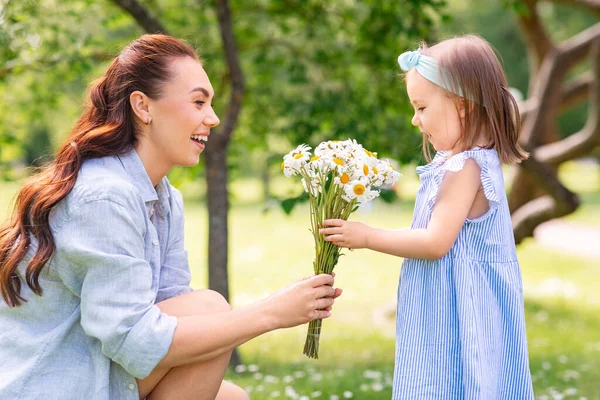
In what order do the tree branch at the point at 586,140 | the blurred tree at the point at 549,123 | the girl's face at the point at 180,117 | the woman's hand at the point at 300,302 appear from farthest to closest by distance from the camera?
the blurred tree at the point at 549,123, the tree branch at the point at 586,140, the girl's face at the point at 180,117, the woman's hand at the point at 300,302

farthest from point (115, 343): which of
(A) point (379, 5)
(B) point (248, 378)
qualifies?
(A) point (379, 5)

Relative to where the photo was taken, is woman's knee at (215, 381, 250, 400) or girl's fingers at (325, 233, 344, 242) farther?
woman's knee at (215, 381, 250, 400)

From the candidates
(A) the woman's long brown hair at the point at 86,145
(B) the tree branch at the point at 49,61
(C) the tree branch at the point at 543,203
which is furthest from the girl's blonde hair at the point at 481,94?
(C) the tree branch at the point at 543,203

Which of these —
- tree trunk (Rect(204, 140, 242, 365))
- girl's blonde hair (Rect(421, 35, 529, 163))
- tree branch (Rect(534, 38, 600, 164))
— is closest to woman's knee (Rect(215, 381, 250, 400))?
girl's blonde hair (Rect(421, 35, 529, 163))

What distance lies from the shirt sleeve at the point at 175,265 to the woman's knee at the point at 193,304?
0.49 ft

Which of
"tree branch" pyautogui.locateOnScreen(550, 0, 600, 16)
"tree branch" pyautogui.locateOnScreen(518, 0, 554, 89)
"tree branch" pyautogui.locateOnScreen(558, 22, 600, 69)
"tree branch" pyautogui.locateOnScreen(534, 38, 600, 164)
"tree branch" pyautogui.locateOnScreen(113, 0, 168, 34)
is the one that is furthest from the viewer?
"tree branch" pyautogui.locateOnScreen(518, 0, 554, 89)

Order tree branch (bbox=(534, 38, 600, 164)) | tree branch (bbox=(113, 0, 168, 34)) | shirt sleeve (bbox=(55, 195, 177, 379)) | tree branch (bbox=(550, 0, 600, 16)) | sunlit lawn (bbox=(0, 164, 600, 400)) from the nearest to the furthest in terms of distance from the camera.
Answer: shirt sleeve (bbox=(55, 195, 177, 379)) < sunlit lawn (bbox=(0, 164, 600, 400)) < tree branch (bbox=(113, 0, 168, 34)) < tree branch (bbox=(534, 38, 600, 164)) < tree branch (bbox=(550, 0, 600, 16))

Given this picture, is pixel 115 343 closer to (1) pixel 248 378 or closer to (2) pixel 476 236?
(2) pixel 476 236

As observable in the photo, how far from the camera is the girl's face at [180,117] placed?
87.5 inches

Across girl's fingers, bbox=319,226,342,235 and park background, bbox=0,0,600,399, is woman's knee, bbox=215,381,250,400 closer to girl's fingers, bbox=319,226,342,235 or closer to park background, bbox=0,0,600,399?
girl's fingers, bbox=319,226,342,235

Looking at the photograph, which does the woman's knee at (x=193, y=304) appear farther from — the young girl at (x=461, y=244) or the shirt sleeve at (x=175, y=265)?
the young girl at (x=461, y=244)

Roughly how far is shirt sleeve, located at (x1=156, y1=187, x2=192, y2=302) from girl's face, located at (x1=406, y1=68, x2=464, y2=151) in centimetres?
88

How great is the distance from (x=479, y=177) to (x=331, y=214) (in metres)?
0.48

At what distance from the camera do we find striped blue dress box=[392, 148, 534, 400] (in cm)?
232
